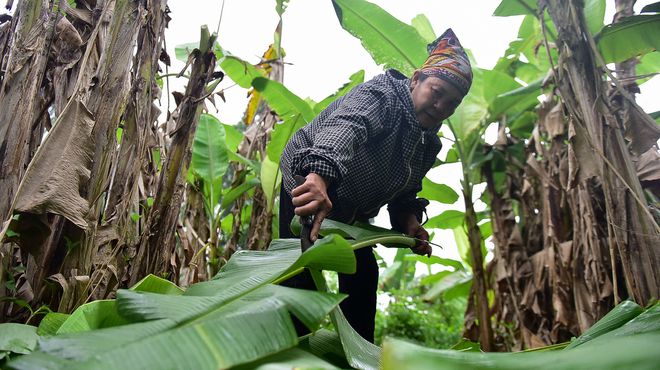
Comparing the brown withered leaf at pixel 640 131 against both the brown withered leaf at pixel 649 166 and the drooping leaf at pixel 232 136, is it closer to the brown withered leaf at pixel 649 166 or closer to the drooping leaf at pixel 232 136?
the brown withered leaf at pixel 649 166

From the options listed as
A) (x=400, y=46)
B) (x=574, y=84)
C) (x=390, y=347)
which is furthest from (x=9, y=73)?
(x=400, y=46)

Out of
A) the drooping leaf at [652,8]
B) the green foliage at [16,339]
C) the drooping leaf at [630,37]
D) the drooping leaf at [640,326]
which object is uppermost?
the drooping leaf at [652,8]

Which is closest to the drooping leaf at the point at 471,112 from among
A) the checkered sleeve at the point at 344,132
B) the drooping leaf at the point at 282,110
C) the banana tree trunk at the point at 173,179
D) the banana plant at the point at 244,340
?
the drooping leaf at the point at 282,110

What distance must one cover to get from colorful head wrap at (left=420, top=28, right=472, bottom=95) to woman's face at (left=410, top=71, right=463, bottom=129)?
2 centimetres

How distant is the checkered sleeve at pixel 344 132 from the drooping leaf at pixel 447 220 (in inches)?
74.5

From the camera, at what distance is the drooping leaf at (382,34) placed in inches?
93.5

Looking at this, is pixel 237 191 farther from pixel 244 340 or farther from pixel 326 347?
pixel 244 340

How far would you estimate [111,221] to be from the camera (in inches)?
50.8

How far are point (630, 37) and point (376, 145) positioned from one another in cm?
109

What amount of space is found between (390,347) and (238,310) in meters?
0.22

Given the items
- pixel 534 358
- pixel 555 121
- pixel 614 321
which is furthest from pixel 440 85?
pixel 555 121

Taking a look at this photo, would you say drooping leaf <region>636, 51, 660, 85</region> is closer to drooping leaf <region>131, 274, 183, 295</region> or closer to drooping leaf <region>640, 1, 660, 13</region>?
drooping leaf <region>640, 1, 660, 13</region>

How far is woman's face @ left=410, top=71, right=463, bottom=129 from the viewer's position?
1.50 m

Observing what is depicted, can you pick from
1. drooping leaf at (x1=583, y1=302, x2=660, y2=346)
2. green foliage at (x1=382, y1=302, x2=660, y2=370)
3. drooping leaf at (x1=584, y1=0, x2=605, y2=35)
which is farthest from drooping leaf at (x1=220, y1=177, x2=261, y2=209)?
green foliage at (x1=382, y1=302, x2=660, y2=370)
